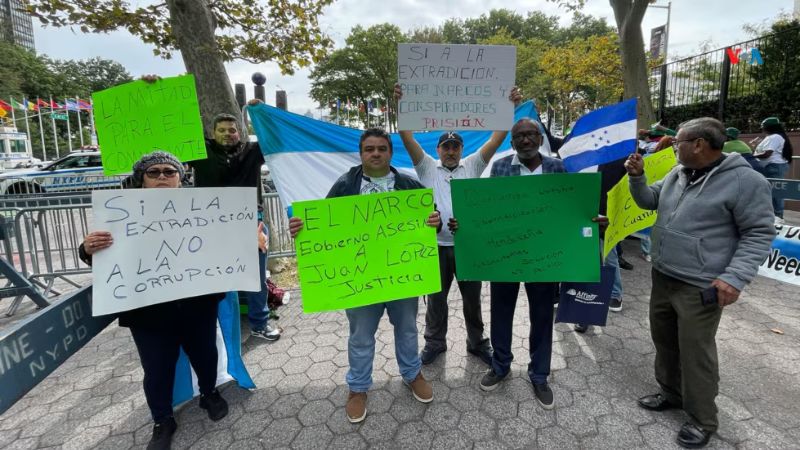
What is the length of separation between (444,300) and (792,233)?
3.32 meters

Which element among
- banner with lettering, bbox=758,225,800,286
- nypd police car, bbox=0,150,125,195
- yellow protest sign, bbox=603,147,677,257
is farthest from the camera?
nypd police car, bbox=0,150,125,195

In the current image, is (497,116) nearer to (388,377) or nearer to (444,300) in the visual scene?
(444,300)

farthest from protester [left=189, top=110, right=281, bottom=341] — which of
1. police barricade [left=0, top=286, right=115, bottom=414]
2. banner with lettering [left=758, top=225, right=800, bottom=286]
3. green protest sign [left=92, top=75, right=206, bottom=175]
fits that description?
banner with lettering [left=758, top=225, right=800, bottom=286]

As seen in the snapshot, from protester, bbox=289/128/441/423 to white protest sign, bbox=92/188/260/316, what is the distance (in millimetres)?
621

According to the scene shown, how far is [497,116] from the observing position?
282 cm

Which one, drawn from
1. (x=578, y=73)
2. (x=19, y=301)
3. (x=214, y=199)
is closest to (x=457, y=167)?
(x=214, y=199)

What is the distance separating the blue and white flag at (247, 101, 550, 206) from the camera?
435cm

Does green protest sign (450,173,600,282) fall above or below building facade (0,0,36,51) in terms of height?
below

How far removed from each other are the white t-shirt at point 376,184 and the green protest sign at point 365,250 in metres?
0.18

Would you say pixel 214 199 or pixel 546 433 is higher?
pixel 214 199

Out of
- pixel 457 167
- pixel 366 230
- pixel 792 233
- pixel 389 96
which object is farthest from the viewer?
pixel 389 96

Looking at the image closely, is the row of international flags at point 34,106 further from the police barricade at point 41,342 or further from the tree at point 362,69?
the police barricade at point 41,342

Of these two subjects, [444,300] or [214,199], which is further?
[444,300]

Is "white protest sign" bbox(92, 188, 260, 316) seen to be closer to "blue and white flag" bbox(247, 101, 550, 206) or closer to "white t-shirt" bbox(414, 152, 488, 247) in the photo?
"white t-shirt" bbox(414, 152, 488, 247)
